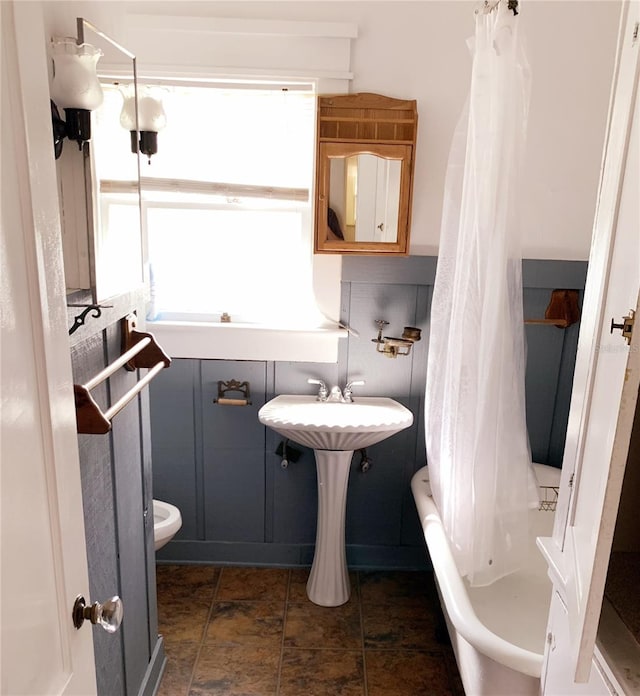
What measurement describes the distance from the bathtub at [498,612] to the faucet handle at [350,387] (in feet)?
1.39

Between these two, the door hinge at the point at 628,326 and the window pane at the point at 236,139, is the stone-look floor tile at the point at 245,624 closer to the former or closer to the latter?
the window pane at the point at 236,139

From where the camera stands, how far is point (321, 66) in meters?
2.26

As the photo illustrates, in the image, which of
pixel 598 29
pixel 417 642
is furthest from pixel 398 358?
pixel 598 29

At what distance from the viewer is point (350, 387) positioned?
2527mm

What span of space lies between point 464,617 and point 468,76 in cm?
191

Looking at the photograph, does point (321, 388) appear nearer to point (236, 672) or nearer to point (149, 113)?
point (236, 672)

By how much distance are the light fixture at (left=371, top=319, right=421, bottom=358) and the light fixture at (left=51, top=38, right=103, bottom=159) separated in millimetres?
1463

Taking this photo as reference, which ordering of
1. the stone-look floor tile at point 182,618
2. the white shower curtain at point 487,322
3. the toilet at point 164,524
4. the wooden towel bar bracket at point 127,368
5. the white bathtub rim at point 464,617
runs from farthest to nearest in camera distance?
the stone-look floor tile at point 182,618 → the toilet at point 164,524 → the white shower curtain at point 487,322 → the white bathtub rim at point 464,617 → the wooden towel bar bracket at point 127,368

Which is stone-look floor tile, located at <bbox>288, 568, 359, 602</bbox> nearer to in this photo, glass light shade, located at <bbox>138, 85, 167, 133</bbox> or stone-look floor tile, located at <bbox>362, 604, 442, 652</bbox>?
stone-look floor tile, located at <bbox>362, 604, 442, 652</bbox>

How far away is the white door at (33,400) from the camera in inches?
28.0

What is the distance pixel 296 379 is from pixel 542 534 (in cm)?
116

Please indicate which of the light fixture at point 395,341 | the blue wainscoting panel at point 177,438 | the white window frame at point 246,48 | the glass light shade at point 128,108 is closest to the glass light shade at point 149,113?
the glass light shade at point 128,108

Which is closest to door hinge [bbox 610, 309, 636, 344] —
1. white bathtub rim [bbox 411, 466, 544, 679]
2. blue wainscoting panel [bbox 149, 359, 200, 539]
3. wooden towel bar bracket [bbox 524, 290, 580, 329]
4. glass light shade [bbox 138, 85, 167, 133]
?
white bathtub rim [bbox 411, 466, 544, 679]

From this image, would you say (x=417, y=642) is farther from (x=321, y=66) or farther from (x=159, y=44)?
(x=159, y=44)
